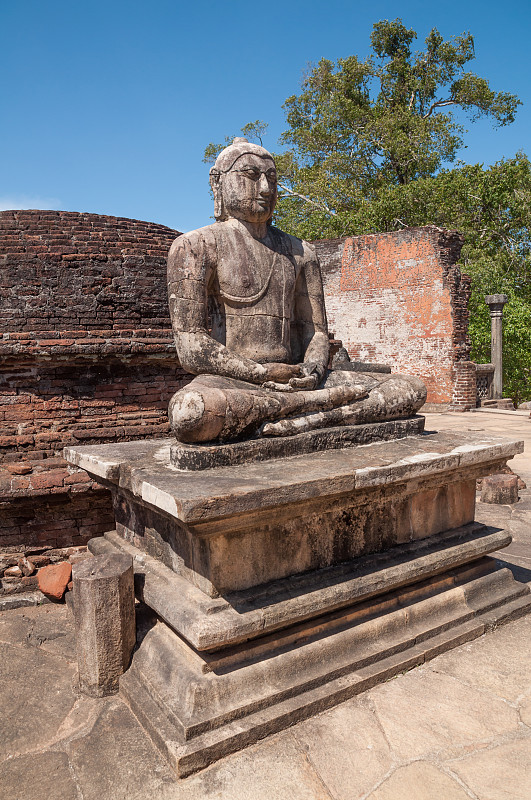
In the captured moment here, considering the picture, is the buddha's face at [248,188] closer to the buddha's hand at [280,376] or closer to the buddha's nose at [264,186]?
the buddha's nose at [264,186]

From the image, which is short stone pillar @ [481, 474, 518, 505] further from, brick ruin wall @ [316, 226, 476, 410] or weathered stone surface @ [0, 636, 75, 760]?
brick ruin wall @ [316, 226, 476, 410]

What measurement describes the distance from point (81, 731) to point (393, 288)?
12.2 m

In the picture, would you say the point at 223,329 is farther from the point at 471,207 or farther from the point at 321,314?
the point at 471,207

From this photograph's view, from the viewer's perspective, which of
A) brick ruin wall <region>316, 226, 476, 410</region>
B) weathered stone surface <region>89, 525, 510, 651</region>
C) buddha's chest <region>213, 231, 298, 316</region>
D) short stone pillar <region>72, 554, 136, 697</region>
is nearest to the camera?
weathered stone surface <region>89, 525, 510, 651</region>

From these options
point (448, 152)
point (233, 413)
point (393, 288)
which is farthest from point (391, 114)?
point (233, 413)

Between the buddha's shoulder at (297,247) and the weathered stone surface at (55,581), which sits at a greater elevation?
the buddha's shoulder at (297,247)

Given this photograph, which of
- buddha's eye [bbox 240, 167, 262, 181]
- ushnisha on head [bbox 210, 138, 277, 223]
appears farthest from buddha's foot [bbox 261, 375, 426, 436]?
buddha's eye [bbox 240, 167, 262, 181]

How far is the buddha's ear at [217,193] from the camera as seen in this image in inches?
117

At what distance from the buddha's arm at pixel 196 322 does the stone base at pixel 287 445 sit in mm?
380

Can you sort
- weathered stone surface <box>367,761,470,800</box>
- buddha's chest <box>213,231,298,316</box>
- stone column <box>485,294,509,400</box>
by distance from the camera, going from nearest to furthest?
weathered stone surface <box>367,761,470,800</box> → buddha's chest <box>213,231,298,316</box> → stone column <box>485,294,509,400</box>

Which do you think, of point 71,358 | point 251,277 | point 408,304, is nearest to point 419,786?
point 251,277

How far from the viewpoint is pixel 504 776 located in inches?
73.0

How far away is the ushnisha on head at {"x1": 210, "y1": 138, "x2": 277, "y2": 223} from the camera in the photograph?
2898 mm

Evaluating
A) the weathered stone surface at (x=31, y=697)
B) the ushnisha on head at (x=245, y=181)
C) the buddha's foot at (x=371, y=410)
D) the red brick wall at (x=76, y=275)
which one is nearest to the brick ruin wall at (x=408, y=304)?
the red brick wall at (x=76, y=275)
